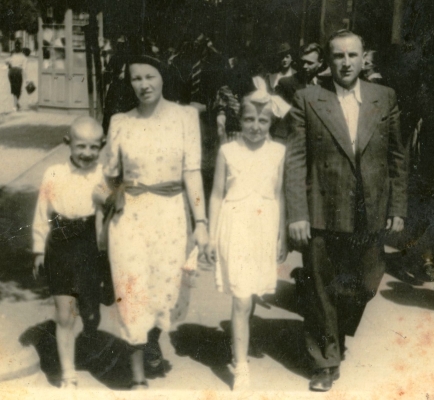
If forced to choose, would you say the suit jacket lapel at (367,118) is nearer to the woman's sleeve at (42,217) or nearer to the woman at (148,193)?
the woman at (148,193)

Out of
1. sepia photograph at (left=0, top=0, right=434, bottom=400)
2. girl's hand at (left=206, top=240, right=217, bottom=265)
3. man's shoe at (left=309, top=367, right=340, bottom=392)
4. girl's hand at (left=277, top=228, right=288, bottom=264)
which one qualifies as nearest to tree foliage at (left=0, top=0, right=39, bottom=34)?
sepia photograph at (left=0, top=0, right=434, bottom=400)

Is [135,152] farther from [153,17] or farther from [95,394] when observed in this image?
[95,394]

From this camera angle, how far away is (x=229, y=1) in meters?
3.57

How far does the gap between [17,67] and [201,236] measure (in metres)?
1.81

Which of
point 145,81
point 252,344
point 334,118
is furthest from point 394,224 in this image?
point 145,81

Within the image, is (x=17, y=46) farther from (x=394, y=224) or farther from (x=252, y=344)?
(x=394, y=224)

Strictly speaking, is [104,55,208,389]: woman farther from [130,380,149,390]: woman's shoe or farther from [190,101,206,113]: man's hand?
[190,101,206,113]: man's hand

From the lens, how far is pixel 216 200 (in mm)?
3195

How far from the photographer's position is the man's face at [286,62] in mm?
3512

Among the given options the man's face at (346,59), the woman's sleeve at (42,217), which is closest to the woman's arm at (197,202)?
the woman's sleeve at (42,217)

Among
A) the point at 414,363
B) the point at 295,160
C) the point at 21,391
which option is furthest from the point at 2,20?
the point at 414,363

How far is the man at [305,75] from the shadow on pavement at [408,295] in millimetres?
1793

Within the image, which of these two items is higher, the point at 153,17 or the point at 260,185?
the point at 153,17

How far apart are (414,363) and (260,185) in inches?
58.3
